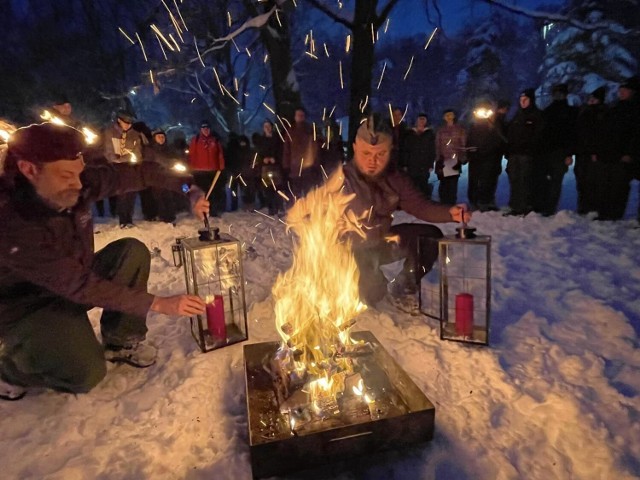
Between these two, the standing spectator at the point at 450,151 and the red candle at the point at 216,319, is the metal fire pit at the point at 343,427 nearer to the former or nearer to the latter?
the red candle at the point at 216,319

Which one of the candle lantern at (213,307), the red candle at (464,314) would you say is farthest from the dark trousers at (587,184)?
the candle lantern at (213,307)

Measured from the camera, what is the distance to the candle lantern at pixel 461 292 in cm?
317

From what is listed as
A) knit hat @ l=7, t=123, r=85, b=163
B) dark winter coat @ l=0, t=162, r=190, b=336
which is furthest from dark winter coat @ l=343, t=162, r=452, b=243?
knit hat @ l=7, t=123, r=85, b=163

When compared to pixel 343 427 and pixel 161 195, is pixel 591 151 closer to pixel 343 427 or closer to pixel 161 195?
pixel 343 427

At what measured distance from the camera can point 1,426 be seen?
8.41 ft

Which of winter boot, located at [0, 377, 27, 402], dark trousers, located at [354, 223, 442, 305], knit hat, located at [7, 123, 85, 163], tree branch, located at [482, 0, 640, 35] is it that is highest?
tree branch, located at [482, 0, 640, 35]

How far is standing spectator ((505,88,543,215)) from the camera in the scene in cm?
750

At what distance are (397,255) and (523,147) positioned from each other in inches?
191

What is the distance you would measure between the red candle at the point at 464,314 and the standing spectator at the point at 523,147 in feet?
16.4

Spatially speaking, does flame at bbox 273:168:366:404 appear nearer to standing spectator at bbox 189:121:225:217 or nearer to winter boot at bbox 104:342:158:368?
winter boot at bbox 104:342:158:368

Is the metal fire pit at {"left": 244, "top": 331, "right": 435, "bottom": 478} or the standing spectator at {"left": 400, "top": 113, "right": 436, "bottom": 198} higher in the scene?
the standing spectator at {"left": 400, "top": 113, "right": 436, "bottom": 198}

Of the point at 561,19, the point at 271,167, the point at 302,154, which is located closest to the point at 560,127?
the point at 561,19

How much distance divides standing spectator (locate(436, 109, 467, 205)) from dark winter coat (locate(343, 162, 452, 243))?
4.73m

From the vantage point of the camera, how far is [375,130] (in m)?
3.57
